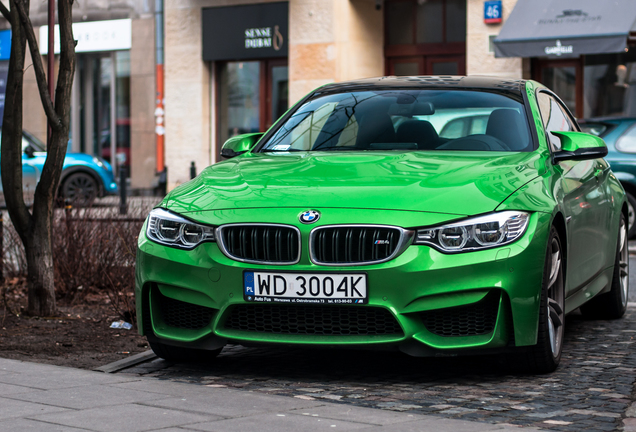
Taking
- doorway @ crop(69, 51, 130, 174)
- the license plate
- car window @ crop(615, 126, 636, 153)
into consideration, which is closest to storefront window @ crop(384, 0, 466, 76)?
doorway @ crop(69, 51, 130, 174)

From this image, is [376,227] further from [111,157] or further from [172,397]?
[111,157]

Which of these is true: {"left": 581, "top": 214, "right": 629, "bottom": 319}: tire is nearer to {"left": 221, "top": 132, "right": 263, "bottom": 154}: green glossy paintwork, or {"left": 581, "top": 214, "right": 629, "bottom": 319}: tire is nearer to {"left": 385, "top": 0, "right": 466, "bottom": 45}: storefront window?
{"left": 221, "top": 132, "right": 263, "bottom": 154}: green glossy paintwork

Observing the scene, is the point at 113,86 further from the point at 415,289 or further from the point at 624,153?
the point at 415,289

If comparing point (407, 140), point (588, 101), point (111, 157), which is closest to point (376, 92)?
point (407, 140)

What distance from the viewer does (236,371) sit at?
5328 mm

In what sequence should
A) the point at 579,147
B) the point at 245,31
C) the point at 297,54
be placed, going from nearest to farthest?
1. the point at 579,147
2. the point at 297,54
3. the point at 245,31

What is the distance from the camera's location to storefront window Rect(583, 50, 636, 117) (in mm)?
19812

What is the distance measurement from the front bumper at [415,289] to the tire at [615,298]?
2.35 m

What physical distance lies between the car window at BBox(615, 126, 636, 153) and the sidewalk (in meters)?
9.69

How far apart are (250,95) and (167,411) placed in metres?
20.0

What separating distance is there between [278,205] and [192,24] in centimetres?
1940

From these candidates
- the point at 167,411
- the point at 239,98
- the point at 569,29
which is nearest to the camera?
the point at 167,411

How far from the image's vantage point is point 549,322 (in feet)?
16.5

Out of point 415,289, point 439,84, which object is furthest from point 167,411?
point 439,84
